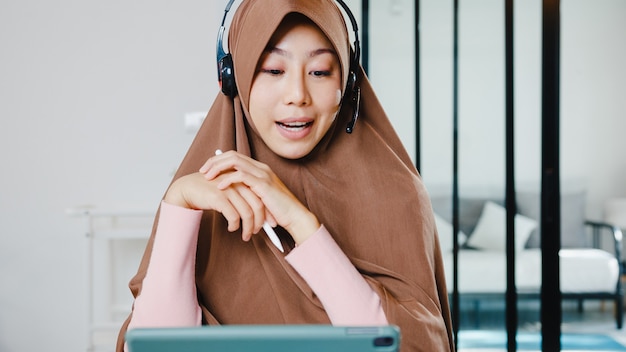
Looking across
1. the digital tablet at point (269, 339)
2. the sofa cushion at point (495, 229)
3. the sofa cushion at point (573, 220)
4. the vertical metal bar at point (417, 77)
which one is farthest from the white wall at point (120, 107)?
the digital tablet at point (269, 339)

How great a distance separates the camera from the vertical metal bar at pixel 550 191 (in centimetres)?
227

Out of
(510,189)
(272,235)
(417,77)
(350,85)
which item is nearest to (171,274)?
(272,235)

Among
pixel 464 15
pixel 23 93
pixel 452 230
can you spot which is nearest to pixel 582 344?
pixel 452 230

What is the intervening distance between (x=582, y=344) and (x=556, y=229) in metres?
0.72

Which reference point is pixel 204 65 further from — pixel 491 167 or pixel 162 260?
pixel 162 260

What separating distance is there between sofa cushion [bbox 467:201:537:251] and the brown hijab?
4.87ft

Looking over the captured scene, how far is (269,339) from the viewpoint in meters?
0.47

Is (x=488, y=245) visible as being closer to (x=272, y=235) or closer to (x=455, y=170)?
(x=455, y=170)

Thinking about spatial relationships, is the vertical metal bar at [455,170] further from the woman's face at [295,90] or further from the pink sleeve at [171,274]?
the pink sleeve at [171,274]

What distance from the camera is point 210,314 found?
31.9 inches

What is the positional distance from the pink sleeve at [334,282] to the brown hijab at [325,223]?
3 centimetres

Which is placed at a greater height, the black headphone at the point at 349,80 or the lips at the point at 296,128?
the black headphone at the point at 349,80

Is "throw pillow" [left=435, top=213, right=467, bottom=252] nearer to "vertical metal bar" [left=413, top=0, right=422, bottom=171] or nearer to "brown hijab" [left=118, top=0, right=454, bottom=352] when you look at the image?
"vertical metal bar" [left=413, top=0, right=422, bottom=171]

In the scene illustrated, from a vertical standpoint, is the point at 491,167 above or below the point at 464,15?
below
